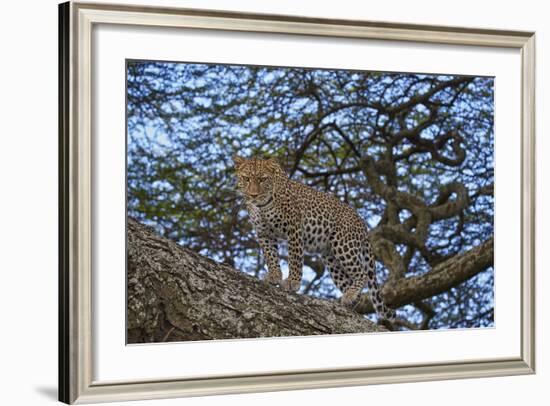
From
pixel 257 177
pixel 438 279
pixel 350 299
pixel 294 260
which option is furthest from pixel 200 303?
pixel 438 279

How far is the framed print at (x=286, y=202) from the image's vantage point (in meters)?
4.23

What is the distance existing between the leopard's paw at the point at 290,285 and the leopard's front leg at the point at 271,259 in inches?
Result: 1.5

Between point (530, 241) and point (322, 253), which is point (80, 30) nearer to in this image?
point (322, 253)

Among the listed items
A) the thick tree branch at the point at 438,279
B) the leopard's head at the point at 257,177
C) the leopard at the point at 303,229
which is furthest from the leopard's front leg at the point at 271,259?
the thick tree branch at the point at 438,279

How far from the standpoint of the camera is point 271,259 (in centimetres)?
462

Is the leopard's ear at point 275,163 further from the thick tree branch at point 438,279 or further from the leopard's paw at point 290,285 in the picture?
the thick tree branch at point 438,279

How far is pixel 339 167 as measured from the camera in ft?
15.7

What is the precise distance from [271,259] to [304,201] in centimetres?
34

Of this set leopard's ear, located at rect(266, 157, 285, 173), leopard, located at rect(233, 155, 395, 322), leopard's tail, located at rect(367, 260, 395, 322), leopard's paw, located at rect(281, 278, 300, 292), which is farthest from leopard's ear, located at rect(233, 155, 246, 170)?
leopard's tail, located at rect(367, 260, 395, 322)

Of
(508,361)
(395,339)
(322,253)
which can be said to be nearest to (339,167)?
(322,253)

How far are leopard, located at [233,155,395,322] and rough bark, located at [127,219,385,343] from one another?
4.5 inches

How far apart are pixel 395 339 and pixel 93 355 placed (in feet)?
4.79

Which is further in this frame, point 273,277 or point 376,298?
point 376,298

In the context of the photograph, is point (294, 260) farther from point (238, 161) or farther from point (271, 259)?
point (238, 161)
